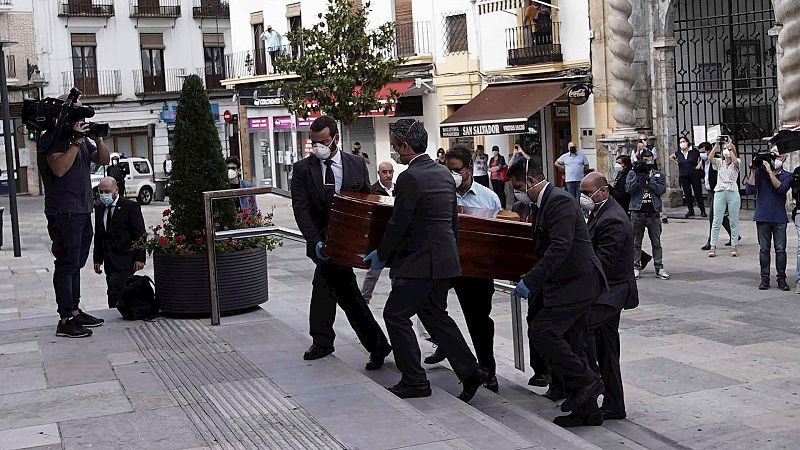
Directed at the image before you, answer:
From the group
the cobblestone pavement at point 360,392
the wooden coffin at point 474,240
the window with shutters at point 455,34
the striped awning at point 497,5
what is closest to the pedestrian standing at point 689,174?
the striped awning at point 497,5

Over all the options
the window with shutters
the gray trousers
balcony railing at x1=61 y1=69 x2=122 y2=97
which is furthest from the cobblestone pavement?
balcony railing at x1=61 y1=69 x2=122 y2=97

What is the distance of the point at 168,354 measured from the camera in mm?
8508

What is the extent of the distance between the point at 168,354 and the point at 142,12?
139 ft

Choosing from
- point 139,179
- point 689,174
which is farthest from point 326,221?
point 139,179

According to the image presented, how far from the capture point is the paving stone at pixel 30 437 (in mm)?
6188

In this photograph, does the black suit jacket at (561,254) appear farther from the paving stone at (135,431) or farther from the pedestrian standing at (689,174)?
the pedestrian standing at (689,174)

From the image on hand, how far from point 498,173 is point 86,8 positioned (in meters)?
25.9

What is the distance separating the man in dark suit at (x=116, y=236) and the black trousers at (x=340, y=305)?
3089 millimetres

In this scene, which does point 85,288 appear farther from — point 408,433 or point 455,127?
point 455,127

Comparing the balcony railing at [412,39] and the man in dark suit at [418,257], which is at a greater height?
the balcony railing at [412,39]

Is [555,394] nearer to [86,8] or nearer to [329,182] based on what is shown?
[329,182]

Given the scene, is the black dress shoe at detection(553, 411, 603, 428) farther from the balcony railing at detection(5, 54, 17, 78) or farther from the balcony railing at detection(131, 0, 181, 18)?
the balcony railing at detection(131, 0, 181, 18)

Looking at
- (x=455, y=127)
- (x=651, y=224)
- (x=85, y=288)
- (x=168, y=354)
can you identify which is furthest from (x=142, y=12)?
(x=168, y=354)

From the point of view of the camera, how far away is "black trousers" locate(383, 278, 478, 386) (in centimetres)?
709
